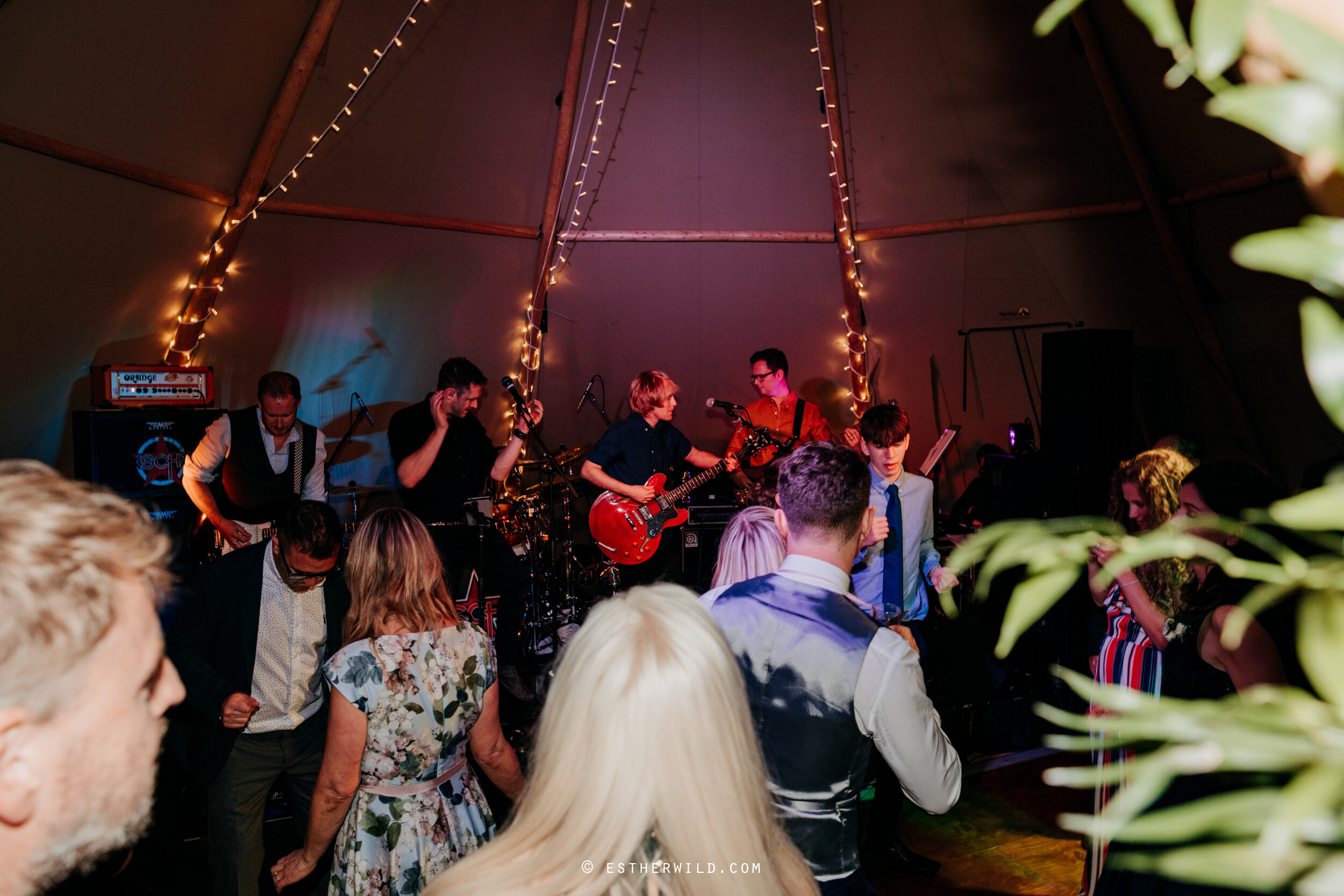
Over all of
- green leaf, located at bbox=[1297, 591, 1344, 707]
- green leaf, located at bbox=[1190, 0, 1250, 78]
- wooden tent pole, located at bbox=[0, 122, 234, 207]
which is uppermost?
wooden tent pole, located at bbox=[0, 122, 234, 207]

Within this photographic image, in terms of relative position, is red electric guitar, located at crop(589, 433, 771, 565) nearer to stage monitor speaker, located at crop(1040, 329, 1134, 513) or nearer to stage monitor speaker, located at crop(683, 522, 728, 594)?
stage monitor speaker, located at crop(683, 522, 728, 594)

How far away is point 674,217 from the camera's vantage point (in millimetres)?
6961

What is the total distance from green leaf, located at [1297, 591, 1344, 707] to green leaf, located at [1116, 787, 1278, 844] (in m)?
0.07

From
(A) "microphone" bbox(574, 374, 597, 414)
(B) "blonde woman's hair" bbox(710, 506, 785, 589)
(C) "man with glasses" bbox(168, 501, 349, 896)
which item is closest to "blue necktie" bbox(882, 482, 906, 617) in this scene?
(B) "blonde woman's hair" bbox(710, 506, 785, 589)

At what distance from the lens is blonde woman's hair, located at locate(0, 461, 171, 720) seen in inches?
34.1

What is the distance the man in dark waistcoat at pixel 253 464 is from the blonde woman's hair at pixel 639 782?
3.80 metres

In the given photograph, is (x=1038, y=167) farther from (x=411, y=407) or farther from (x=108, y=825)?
(x=108, y=825)

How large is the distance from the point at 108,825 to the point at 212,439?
4004 millimetres

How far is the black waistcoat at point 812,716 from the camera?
1.87 m

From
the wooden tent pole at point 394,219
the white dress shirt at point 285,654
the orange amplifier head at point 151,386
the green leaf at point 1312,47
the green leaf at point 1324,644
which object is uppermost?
the wooden tent pole at point 394,219

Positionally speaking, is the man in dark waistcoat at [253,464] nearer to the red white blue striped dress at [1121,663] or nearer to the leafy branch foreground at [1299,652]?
the red white blue striped dress at [1121,663]

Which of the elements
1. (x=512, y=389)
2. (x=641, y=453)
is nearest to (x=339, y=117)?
(x=512, y=389)

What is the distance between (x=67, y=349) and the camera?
486 cm

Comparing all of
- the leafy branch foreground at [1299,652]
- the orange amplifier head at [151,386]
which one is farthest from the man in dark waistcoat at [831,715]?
the orange amplifier head at [151,386]
